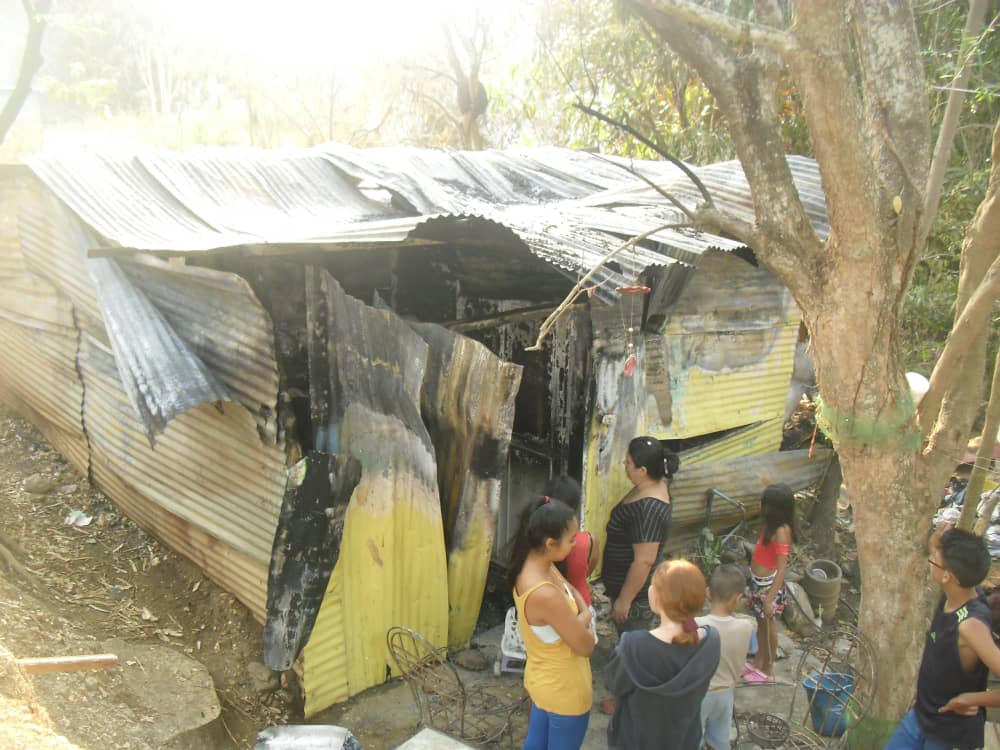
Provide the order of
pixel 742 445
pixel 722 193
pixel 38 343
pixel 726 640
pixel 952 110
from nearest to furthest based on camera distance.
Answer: pixel 726 640, pixel 952 110, pixel 38 343, pixel 722 193, pixel 742 445

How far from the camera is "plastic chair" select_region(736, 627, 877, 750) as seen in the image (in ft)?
11.7

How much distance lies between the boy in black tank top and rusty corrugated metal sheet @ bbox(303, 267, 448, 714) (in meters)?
2.71

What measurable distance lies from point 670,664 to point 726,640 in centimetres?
68

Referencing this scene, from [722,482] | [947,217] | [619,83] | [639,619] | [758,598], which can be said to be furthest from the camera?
[619,83]

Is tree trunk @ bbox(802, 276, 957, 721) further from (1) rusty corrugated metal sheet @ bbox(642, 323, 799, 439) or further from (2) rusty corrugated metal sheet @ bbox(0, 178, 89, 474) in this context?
(2) rusty corrugated metal sheet @ bbox(0, 178, 89, 474)

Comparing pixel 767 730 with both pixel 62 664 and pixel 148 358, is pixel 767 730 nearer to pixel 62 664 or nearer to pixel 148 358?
pixel 62 664

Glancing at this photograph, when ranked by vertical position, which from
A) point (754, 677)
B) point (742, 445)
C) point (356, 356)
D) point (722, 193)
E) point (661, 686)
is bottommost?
point (754, 677)

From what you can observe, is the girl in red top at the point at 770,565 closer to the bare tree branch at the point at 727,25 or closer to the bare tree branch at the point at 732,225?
the bare tree branch at the point at 732,225

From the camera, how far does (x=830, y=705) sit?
4.05m

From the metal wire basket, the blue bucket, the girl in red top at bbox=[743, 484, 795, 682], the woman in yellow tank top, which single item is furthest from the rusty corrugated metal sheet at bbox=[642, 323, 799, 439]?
the woman in yellow tank top

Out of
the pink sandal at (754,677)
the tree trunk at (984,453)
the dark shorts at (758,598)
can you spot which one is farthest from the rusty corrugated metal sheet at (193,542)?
the tree trunk at (984,453)

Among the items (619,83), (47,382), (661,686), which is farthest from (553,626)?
(619,83)

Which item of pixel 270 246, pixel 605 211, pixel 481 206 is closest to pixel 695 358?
pixel 605 211

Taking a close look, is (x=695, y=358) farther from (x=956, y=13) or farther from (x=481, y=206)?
(x=956, y=13)
